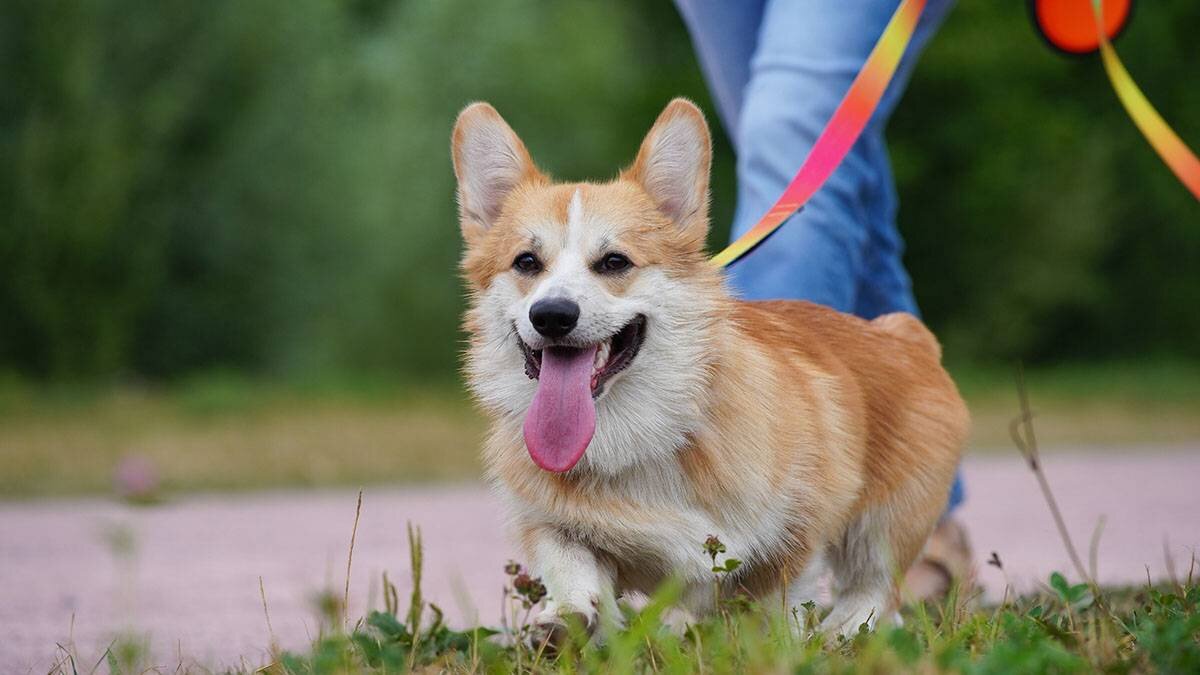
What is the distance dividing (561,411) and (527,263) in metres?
0.42

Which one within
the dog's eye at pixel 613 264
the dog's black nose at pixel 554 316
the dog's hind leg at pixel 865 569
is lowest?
the dog's hind leg at pixel 865 569

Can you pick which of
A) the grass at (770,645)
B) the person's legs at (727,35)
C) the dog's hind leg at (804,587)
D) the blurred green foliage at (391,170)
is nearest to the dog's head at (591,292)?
the grass at (770,645)

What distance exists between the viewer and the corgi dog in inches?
115

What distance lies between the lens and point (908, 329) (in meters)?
3.85

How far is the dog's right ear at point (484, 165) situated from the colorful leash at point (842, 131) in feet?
1.67

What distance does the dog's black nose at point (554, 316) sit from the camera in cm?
288

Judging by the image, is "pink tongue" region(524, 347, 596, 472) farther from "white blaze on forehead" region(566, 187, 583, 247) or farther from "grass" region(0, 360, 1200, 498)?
"grass" region(0, 360, 1200, 498)

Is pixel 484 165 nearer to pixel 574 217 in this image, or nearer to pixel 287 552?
pixel 574 217

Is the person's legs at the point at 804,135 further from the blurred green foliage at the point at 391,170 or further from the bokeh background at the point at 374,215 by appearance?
the blurred green foliage at the point at 391,170

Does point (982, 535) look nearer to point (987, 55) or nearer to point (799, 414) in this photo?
point (799, 414)

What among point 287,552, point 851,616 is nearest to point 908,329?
point 851,616

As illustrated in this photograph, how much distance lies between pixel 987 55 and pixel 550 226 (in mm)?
20670

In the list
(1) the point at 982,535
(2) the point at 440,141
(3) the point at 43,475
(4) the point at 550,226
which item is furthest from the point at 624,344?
(2) the point at 440,141

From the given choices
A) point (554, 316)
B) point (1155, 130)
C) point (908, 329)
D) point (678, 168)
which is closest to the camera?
point (554, 316)
